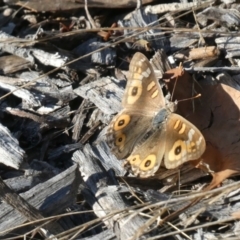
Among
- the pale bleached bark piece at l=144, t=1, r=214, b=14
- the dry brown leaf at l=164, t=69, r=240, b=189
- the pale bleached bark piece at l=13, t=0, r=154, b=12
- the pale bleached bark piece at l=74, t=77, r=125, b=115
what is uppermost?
the pale bleached bark piece at l=13, t=0, r=154, b=12

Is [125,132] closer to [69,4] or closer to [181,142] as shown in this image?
[181,142]

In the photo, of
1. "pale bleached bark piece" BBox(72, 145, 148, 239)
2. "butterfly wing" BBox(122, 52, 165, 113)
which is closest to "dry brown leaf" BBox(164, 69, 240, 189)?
"butterfly wing" BBox(122, 52, 165, 113)

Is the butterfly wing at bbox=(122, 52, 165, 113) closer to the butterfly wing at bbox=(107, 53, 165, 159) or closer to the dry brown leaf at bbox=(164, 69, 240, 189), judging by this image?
the butterfly wing at bbox=(107, 53, 165, 159)

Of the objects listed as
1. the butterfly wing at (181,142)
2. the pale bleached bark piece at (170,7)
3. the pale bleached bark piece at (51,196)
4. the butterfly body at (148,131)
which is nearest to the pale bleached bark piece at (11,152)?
the pale bleached bark piece at (51,196)

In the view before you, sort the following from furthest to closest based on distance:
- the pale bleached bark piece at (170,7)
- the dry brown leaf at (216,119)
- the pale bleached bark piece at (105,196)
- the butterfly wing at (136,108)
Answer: the pale bleached bark piece at (170,7), the butterfly wing at (136,108), the dry brown leaf at (216,119), the pale bleached bark piece at (105,196)

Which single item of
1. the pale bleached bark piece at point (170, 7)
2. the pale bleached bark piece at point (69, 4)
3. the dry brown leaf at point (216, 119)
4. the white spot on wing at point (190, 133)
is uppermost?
the pale bleached bark piece at point (69, 4)

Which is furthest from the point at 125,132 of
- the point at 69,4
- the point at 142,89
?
the point at 69,4

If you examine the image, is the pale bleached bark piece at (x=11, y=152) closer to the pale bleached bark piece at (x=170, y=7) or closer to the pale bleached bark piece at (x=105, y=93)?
the pale bleached bark piece at (x=105, y=93)

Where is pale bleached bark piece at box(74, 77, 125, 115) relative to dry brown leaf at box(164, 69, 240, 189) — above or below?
above
